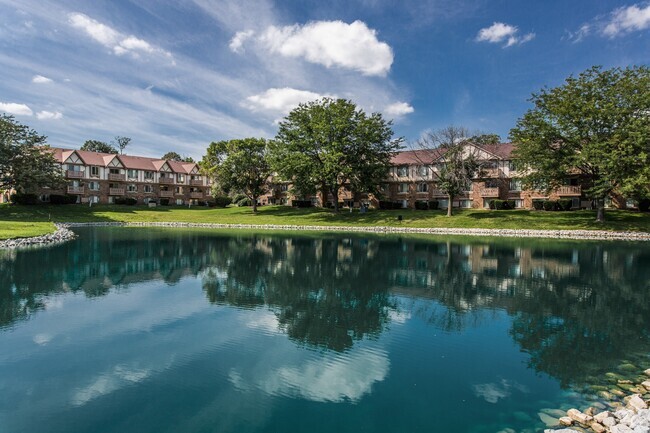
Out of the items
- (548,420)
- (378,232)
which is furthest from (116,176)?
(548,420)

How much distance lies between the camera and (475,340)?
33.8ft

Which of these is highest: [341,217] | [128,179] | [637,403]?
[128,179]

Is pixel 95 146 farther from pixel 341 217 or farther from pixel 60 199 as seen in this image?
pixel 341 217

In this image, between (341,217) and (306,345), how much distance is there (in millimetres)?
46298

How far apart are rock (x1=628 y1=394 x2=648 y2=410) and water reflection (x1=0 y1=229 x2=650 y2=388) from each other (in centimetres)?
133

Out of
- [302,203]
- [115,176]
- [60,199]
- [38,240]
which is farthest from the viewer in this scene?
[115,176]

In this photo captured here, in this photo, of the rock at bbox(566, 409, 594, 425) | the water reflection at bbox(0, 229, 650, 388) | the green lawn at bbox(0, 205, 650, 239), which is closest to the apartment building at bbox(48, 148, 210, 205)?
the green lawn at bbox(0, 205, 650, 239)

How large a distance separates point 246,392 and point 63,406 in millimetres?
2969

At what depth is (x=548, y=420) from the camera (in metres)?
6.40

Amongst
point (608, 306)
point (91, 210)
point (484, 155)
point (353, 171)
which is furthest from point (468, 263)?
point (91, 210)

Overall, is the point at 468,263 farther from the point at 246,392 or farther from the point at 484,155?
the point at 484,155

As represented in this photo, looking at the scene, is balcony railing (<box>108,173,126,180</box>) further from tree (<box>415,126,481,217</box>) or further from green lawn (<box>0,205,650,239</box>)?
tree (<box>415,126,481,217</box>)

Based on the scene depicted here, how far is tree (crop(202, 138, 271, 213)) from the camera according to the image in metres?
63.5

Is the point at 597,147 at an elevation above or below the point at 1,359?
above
